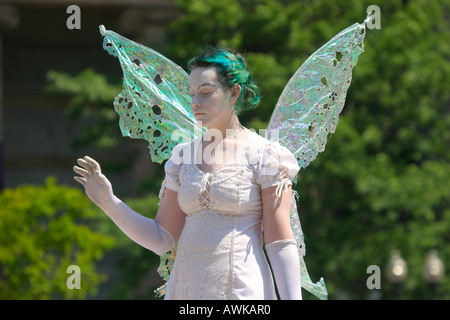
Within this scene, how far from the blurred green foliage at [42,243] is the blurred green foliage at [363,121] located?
7.05 feet

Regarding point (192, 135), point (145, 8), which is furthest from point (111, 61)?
point (192, 135)

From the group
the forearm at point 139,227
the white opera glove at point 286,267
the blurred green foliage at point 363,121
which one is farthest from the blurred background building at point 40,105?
the white opera glove at point 286,267

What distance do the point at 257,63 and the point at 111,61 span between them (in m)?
7.98

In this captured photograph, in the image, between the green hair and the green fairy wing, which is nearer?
the green hair

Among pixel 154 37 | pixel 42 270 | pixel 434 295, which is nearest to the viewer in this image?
pixel 42 270

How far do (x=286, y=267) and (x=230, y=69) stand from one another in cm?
74

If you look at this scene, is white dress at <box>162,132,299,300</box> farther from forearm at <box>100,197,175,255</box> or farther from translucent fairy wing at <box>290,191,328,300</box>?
translucent fairy wing at <box>290,191,328,300</box>

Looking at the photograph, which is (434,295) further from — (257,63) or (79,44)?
(79,44)

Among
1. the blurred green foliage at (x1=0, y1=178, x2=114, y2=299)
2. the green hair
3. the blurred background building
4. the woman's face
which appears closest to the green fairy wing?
the green hair

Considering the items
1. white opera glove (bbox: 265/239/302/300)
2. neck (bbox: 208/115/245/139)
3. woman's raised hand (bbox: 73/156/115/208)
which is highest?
neck (bbox: 208/115/245/139)

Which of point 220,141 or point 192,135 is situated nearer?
point 220,141

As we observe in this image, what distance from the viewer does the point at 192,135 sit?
3.64 meters

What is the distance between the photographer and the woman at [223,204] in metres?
→ 3.13

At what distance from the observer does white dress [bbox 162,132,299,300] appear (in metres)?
3.12
